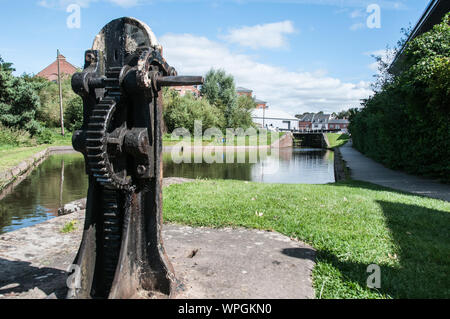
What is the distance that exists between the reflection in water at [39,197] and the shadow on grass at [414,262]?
6.96 metres

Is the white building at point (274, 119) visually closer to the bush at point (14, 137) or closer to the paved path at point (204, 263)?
the bush at point (14, 137)

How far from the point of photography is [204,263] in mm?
3760

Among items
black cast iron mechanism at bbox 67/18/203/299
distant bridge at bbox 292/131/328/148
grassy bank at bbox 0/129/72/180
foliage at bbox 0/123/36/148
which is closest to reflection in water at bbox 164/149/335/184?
grassy bank at bbox 0/129/72/180

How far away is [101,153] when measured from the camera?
8.05ft

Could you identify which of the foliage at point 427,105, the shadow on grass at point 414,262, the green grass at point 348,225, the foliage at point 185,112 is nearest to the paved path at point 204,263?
the green grass at point 348,225

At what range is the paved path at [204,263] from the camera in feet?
10.3

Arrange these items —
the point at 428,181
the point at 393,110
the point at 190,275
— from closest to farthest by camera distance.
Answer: the point at 190,275 → the point at 428,181 → the point at 393,110

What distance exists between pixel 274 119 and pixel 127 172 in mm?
95555

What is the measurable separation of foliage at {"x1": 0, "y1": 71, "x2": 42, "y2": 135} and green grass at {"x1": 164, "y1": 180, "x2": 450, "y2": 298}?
86.0ft

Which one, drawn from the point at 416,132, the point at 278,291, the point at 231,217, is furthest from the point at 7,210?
the point at 416,132

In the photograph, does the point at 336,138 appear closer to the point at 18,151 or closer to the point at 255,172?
the point at 255,172
